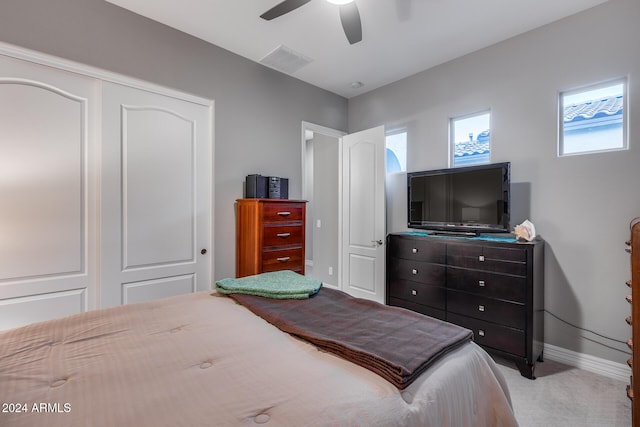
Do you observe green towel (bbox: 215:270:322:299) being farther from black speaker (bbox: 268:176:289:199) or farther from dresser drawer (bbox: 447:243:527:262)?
dresser drawer (bbox: 447:243:527:262)

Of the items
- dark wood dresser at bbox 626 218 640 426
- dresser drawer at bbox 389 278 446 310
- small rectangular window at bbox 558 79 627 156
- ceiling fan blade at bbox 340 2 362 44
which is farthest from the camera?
dresser drawer at bbox 389 278 446 310

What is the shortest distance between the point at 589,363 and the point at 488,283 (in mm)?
1005

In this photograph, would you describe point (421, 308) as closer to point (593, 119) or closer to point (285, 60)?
point (593, 119)

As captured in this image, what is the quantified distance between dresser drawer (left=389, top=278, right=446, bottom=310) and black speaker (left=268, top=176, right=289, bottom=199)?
1530 mm

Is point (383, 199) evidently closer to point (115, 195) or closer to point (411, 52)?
point (411, 52)

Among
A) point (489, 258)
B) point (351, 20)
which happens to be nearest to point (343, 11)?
point (351, 20)

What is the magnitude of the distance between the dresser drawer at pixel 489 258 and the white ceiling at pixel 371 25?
6.54ft

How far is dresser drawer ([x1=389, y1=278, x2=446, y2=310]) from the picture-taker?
8.96ft

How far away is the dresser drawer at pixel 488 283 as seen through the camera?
2.26 metres

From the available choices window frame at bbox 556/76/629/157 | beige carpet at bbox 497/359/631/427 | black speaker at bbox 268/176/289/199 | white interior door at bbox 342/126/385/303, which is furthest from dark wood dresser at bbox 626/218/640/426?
black speaker at bbox 268/176/289/199

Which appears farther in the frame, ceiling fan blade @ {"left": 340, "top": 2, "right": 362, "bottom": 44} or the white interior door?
the white interior door

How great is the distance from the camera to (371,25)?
2.59 meters

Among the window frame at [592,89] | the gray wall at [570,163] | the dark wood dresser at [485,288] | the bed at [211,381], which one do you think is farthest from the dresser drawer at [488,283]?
the bed at [211,381]

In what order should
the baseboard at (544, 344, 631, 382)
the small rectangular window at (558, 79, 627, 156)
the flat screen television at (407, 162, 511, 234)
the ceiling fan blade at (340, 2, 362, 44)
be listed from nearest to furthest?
the ceiling fan blade at (340, 2, 362, 44) → the baseboard at (544, 344, 631, 382) → the small rectangular window at (558, 79, 627, 156) → the flat screen television at (407, 162, 511, 234)
